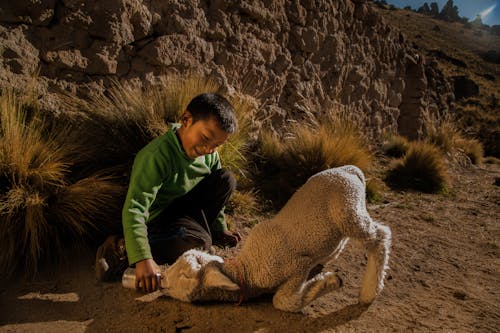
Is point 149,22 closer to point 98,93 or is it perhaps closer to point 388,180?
point 98,93

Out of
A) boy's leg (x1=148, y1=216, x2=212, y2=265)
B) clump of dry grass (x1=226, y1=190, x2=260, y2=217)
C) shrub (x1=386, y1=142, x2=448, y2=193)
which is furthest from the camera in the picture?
shrub (x1=386, y1=142, x2=448, y2=193)

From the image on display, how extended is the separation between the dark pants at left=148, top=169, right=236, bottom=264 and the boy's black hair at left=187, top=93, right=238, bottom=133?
0.43 m

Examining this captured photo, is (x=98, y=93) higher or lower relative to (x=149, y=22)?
lower

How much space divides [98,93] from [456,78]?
69.0 ft

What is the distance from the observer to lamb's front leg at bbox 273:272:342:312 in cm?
136

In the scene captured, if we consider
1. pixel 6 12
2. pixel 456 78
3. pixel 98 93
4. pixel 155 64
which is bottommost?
pixel 98 93

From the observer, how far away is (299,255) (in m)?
1.35

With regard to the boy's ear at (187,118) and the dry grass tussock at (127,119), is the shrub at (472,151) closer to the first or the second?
the dry grass tussock at (127,119)

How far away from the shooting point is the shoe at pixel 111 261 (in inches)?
67.4

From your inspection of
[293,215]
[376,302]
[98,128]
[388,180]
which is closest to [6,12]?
[98,128]

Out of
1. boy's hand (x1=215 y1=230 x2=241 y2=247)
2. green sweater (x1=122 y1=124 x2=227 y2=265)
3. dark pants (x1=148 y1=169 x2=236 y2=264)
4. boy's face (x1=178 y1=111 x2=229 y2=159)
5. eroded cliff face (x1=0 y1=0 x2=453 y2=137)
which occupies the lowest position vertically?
boy's hand (x1=215 y1=230 x2=241 y2=247)

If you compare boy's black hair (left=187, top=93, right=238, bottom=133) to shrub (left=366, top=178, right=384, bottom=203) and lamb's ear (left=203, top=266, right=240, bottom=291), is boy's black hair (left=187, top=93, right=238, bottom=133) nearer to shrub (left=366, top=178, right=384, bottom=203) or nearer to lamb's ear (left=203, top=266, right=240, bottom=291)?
lamb's ear (left=203, top=266, right=240, bottom=291)

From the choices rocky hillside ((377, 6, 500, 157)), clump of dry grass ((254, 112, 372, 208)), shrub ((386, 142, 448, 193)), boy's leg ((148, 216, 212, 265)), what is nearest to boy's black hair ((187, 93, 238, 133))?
boy's leg ((148, 216, 212, 265))

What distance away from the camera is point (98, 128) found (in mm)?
2375
